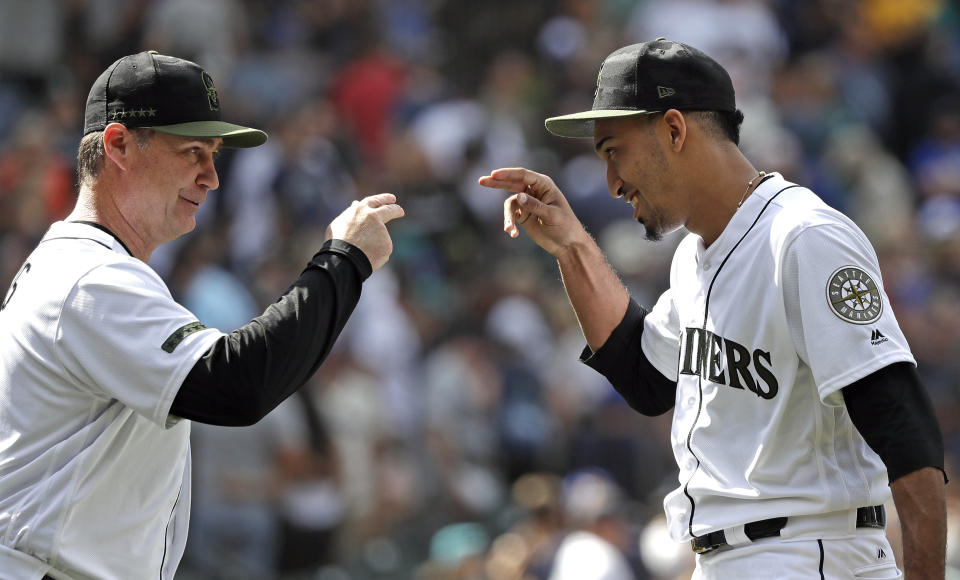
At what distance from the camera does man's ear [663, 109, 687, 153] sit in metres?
3.29

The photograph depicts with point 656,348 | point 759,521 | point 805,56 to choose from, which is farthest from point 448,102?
point 759,521

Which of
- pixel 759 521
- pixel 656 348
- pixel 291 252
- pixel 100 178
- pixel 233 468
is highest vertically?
pixel 100 178

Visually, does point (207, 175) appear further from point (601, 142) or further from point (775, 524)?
point (775, 524)

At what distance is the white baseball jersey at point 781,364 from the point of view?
2887 millimetres

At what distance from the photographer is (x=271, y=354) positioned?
114 inches

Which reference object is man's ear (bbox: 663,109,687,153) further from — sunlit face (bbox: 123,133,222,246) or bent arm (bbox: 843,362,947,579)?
sunlit face (bbox: 123,133,222,246)

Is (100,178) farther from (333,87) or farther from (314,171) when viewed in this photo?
(333,87)

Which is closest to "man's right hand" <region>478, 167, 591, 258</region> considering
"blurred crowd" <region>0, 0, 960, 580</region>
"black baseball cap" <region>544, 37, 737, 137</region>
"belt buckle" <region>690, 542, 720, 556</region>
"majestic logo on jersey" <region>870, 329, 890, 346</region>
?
"black baseball cap" <region>544, 37, 737, 137</region>

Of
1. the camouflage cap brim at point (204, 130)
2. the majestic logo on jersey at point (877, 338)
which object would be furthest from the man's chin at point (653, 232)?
the camouflage cap brim at point (204, 130)

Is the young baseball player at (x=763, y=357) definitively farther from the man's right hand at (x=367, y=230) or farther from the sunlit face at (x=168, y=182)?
the sunlit face at (x=168, y=182)

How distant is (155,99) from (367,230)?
2.15 feet

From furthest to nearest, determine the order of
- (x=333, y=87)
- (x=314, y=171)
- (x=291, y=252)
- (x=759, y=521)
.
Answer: (x=333, y=87)
(x=314, y=171)
(x=291, y=252)
(x=759, y=521)

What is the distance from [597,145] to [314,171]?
5.82 metres

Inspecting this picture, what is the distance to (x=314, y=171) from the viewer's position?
909cm
